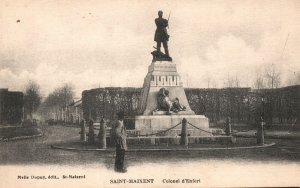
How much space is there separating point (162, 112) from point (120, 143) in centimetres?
644

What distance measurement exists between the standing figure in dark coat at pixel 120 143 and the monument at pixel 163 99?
5.40 m

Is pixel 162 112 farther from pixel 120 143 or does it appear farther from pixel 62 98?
pixel 62 98

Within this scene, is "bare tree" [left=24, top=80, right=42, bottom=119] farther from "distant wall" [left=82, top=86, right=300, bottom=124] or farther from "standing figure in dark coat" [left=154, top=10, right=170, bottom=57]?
"distant wall" [left=82, top=86, right=300, bottom=124]

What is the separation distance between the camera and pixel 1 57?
49.2 ft

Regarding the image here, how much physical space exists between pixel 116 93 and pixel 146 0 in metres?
28.2

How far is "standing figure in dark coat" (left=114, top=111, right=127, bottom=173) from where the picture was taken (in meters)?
12.7

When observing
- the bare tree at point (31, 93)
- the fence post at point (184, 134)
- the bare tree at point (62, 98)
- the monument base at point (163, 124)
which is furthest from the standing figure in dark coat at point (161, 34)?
the bare tree at point (62, 98)

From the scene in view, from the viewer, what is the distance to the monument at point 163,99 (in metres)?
18.6

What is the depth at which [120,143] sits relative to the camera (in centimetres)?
1274

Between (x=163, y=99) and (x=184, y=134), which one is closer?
(x=184, y=134)

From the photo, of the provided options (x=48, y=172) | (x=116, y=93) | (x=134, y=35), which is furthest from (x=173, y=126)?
(x=116, y=93)

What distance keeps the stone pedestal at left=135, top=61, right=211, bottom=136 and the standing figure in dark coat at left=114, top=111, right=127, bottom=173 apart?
5.40 meters

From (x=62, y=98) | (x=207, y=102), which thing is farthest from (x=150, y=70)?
(x=62, y=98)

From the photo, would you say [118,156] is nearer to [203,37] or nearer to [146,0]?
[146,0]
